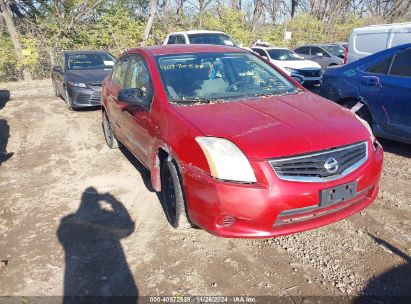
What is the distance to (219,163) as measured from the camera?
262 centimetres

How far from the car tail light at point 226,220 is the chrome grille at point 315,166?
1.56ft

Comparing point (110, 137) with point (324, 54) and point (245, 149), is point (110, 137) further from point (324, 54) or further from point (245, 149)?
point (324, 54)

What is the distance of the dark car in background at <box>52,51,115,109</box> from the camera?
8.69 metres

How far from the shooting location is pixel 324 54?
1466cm

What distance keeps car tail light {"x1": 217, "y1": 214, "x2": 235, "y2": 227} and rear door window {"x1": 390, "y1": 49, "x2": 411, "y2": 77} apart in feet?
11.8

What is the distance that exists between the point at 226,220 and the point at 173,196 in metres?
0.77

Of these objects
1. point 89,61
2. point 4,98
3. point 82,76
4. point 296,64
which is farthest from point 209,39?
point 4,98

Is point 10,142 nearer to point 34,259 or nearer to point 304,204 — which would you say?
point 34,259

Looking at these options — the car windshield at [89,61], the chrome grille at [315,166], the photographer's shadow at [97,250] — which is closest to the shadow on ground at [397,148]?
the chrome grille at [315,166]

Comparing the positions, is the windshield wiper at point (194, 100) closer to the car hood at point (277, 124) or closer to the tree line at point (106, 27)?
the car hood at point (277, 124)

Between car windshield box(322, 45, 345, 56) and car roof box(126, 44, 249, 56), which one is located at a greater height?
car roof box(126, 44, 249, 56)

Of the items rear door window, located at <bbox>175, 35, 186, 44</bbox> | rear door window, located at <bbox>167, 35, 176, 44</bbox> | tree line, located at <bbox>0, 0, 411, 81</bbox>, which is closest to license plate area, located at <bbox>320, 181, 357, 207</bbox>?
rear door window, located at <bbox>175, 35, 186, 44</bbox>

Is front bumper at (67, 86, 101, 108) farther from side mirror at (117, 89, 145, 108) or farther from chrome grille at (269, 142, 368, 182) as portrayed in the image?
chrome grille at (269, 142, 368, 182)

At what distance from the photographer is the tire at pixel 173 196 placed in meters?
3.06
